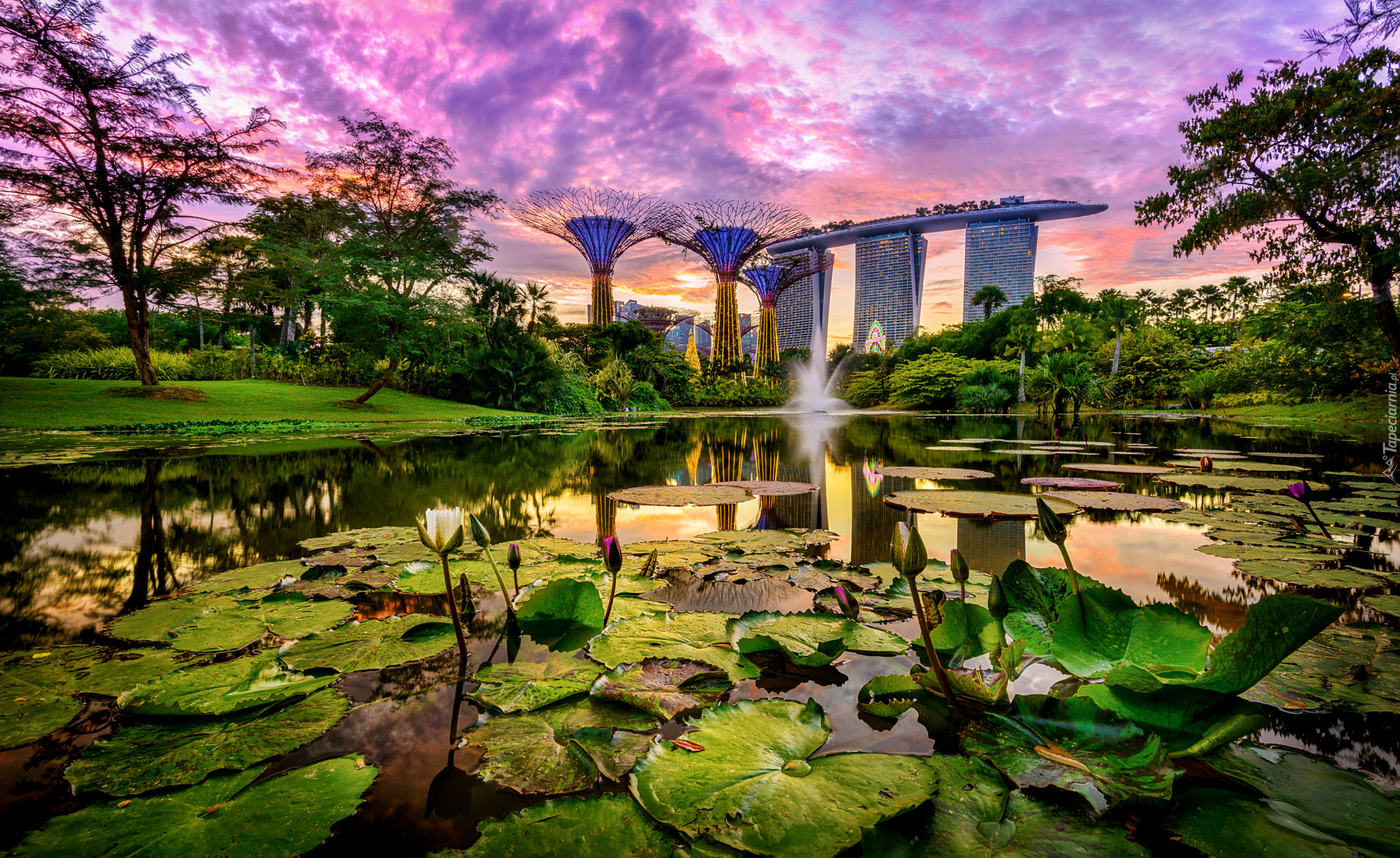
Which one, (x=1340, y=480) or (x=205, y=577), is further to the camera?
(x=1340, y=480)

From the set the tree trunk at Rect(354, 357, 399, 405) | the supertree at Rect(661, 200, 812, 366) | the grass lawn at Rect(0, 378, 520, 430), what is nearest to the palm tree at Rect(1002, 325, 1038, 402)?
the supertree at Rect(661, 200, 812, 366)

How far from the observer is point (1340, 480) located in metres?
4.13

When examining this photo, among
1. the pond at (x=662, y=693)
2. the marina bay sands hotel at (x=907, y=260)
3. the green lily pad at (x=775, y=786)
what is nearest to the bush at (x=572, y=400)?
the pond at (x=662, y=693)

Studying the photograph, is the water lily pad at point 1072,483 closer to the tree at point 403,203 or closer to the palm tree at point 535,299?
the tree at point 403,203

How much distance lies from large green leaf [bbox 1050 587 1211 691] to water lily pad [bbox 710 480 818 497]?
→ 110 inches

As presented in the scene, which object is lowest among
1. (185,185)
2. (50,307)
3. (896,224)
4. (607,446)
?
(607,446)

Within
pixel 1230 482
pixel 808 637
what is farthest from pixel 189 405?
pixel 1230 482

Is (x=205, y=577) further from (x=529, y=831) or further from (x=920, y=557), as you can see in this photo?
(x=920, y=557)

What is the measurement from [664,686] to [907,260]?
240 feet

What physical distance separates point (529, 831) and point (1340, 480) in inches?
249

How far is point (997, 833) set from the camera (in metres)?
0.66

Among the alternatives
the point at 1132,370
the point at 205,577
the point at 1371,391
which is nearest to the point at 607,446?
the point at 205,577

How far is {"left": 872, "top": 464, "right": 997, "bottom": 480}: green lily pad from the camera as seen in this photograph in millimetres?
4430

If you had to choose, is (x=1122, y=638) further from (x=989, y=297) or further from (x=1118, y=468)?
(x=989, y=297)
